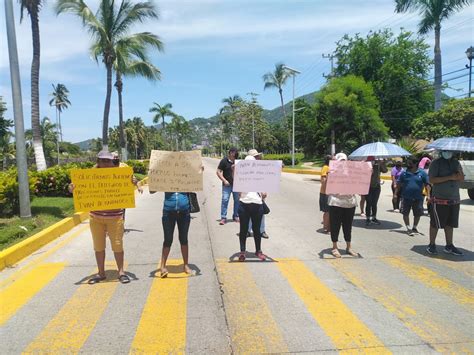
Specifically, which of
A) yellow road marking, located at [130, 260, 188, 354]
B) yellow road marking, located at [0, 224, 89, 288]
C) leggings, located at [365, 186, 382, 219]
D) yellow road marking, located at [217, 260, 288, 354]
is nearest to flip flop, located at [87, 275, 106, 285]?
yellow road marking, located at [130, 260, 188, 354]

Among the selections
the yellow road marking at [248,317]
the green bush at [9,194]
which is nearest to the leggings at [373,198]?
the yellow road marking at [248,317]

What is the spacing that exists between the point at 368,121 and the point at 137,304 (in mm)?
27349

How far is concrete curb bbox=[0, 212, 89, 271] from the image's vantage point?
6980mm

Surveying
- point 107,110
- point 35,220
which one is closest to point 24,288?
point 35,220

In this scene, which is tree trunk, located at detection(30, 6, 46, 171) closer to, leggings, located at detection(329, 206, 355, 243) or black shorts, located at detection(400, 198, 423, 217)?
leggings, located at detection(329, 206, 355, 243)

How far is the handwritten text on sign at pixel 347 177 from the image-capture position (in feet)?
23.9

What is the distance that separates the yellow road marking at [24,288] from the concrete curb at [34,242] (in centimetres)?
58

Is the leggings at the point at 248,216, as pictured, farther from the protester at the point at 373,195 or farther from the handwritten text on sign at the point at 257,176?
the protester at the point at 373,195

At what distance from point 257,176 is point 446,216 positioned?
10.5ft

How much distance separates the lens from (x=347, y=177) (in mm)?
7402

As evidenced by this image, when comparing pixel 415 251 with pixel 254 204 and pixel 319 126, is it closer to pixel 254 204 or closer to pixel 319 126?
pixel 254 204

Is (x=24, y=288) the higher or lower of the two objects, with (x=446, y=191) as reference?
lower

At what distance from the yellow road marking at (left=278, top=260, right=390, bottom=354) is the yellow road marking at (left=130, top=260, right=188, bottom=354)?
1402 mm

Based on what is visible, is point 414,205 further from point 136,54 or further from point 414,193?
point 136,54
